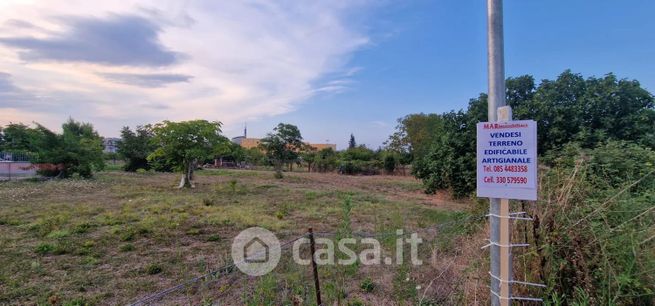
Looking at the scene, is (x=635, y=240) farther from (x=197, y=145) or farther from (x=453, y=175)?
(x=197, y=145)

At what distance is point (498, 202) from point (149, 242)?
486 centimetres

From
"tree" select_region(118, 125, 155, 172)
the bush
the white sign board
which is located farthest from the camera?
"tree" select_region(118, 125, 155, 172)

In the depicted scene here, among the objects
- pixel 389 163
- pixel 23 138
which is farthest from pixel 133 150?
pixel 389 163

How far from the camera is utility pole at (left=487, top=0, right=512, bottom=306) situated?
6.01 ft

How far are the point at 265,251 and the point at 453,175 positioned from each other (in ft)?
23.8

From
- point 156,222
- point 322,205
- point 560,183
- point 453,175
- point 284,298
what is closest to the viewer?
point 560,183

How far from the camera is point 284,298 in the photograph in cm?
287

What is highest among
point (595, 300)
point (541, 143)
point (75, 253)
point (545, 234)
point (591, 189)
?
point (541, 143)

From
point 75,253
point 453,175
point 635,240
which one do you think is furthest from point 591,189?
point 453,175

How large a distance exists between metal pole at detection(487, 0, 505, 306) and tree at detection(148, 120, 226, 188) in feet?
38.3

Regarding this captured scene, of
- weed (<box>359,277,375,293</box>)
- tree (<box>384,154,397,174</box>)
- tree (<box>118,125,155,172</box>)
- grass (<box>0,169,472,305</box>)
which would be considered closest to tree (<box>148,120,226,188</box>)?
grass (<box>0,169,472,305</box>)

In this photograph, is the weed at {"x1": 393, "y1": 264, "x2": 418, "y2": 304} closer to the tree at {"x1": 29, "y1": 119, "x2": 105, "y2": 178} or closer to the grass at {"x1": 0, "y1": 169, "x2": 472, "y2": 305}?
the grass at {"x1": 0, "y1": 169, "x2": 472, "y2": 305}

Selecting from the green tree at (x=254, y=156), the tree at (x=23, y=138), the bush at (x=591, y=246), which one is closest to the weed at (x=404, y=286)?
the bush at (x=591, y=246)

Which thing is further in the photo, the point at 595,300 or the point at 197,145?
the point at 197,145
